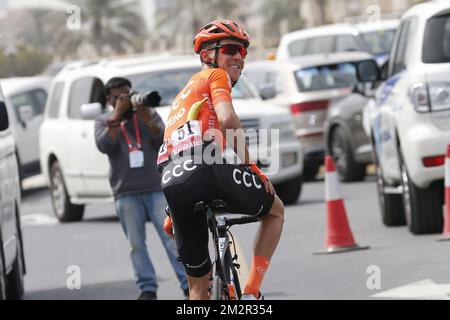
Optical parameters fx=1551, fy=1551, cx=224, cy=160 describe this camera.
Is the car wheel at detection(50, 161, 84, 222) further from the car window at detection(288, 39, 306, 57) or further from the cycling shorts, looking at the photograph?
the cycling shorts

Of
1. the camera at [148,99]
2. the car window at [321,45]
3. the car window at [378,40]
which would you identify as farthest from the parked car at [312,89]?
the camera at [148,99]

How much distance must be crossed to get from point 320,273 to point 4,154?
2.58m

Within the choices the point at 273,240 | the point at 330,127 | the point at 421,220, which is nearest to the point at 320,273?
the point at 421,220

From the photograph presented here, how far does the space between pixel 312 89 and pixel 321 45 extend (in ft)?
14.0

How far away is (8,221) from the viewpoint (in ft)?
36.1

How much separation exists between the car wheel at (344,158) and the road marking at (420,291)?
10057mm

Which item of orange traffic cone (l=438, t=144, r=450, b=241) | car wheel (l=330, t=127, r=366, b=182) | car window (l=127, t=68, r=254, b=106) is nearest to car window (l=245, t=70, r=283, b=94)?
car wheel (l=330, t=127, r=366, b=182)

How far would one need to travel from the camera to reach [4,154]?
11062mm

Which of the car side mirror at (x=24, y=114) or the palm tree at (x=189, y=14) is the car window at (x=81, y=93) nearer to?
the car side mirror at (x=24, y=114)

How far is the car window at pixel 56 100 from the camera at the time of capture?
1947cm

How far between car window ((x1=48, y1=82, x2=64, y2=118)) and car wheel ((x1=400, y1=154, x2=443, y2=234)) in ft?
23.5

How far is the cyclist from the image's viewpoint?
286 inches
